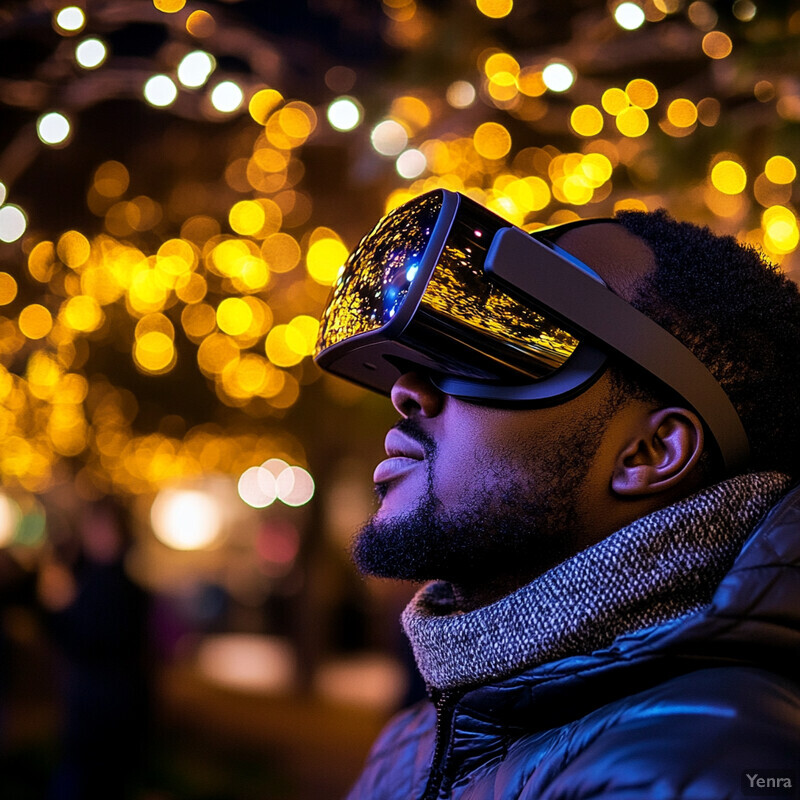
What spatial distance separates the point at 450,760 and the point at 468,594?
324mm

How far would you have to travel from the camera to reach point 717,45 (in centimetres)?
363

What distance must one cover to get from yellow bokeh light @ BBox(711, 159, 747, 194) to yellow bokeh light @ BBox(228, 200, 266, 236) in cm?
345

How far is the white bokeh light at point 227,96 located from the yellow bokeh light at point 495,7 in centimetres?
121

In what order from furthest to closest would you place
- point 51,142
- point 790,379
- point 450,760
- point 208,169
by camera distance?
point 208,169 → point 51,142 → point 790,379 → point 450,760

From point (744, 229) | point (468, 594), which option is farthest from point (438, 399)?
point (744, 229)

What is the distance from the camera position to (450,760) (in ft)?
5.20

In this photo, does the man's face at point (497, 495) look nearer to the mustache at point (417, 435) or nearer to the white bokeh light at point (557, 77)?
the mustache at point (417, 435)

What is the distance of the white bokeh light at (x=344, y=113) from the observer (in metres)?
4.04

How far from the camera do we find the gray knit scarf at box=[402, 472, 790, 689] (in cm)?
139

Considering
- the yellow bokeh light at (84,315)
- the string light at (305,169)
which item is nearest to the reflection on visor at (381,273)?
the string light at (305,169)

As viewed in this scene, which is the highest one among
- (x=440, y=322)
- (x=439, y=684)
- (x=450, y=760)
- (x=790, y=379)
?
(x=790, y=379)

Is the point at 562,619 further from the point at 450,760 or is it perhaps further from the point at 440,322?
the point at 440,322

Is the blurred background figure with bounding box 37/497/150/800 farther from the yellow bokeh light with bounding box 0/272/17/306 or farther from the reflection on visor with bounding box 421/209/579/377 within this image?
the reflection on visor with bounding box 421/209/579/377

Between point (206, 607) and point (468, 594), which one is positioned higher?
point (468, 594)
